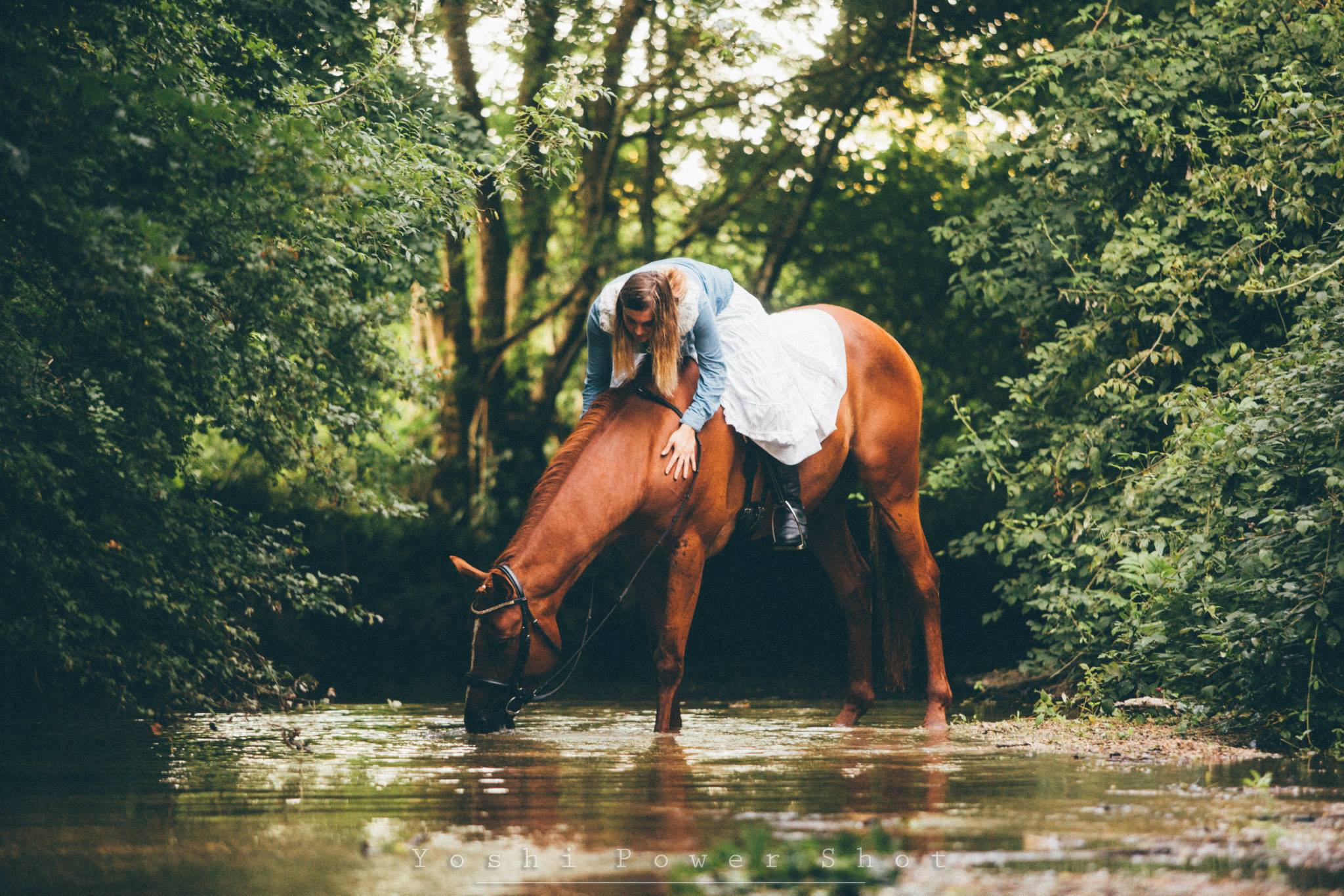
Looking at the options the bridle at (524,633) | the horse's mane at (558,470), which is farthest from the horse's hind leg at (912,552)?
the horse's mane at (558,470)

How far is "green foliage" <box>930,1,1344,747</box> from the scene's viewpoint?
6906 millimetres

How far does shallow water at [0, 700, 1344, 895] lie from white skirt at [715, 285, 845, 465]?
1.54m

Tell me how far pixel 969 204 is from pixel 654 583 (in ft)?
36.1

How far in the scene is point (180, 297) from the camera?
517 centimetres

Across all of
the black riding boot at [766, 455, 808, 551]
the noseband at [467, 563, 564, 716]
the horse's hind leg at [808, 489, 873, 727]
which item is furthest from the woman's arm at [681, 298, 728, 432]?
the horse's hind leg at [808, 489, 873, 727]

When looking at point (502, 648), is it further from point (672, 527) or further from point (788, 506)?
point (788, 506)

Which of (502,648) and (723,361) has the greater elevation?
(723,361)

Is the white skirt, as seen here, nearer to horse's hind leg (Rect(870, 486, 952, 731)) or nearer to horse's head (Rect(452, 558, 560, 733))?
horse's hind leg (Rect(870, 486, 952, 731))

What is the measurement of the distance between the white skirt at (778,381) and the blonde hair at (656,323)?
47cm

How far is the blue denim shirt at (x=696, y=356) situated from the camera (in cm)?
638

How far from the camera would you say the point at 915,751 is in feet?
18.2

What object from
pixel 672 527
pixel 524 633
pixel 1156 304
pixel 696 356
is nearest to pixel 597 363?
pixel 696 356

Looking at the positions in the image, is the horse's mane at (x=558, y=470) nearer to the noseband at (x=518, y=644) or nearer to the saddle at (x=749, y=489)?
the noseband at (x=518, y=644)

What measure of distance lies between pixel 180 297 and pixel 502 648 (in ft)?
6.74
